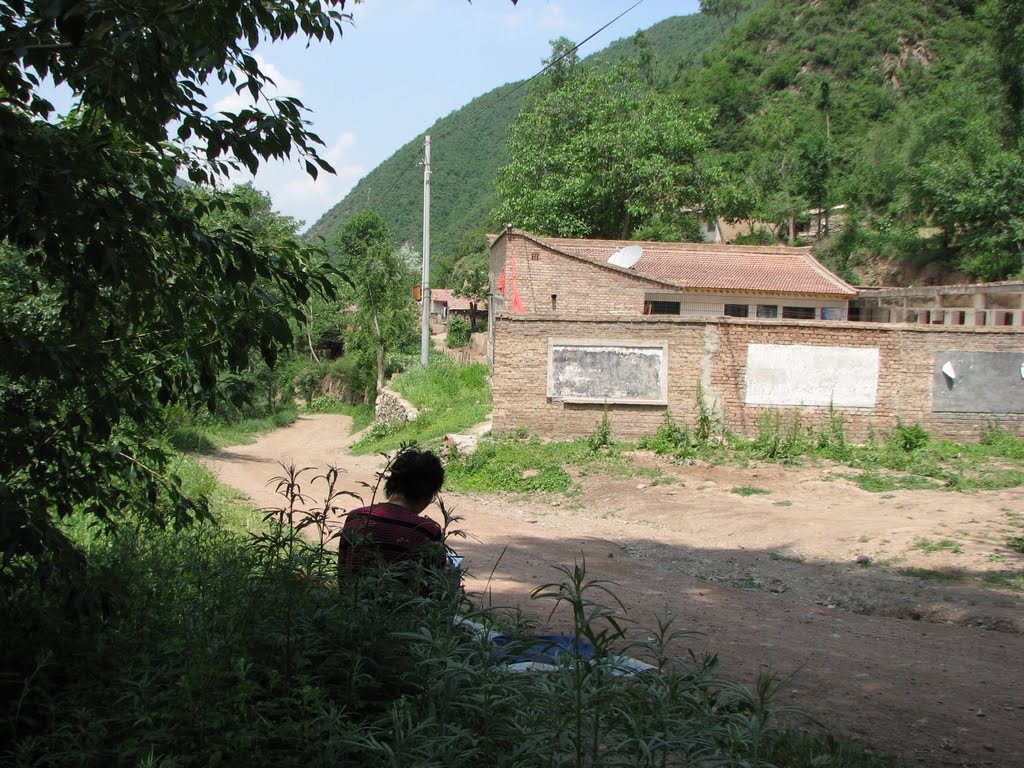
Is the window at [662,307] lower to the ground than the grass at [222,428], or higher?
higher

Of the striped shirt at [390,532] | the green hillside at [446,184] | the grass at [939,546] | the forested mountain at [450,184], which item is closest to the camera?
the striped shirt at [390,532]

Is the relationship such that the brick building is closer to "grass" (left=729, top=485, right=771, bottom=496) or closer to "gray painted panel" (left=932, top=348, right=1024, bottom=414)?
"gray painted panel" (left=932, top=348, right=1024, bottom=414)

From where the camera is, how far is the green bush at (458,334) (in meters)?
41.9

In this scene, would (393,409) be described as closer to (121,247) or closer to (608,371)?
(608,371)

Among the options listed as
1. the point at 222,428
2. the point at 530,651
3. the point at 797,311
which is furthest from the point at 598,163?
the point at 530,651

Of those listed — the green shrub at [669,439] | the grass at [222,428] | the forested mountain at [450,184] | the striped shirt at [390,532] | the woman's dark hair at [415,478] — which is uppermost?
the forested mountain at [450,184]

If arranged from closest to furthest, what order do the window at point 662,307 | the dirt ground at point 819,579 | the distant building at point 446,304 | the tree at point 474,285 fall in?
A: the dirt ground at point 819,579
the window at point 662,307
the tree at point 474,285
the distant building at point 446,304

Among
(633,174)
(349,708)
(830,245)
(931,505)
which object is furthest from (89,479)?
(830,245)

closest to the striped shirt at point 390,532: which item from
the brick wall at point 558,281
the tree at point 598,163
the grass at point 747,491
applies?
the grass at point 747,491

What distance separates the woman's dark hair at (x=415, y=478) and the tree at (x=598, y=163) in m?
32.3

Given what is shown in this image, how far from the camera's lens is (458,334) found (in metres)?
42.8

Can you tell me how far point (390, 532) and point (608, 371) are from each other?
11752 mm

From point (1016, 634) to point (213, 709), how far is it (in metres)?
6.69

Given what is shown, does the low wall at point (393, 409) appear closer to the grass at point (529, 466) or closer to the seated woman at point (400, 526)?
the grass at point (529, 466)
